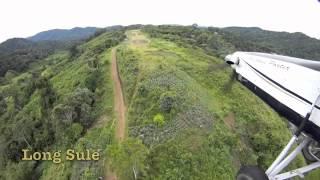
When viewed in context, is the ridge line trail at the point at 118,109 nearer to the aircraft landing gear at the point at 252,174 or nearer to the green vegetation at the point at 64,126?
the green vegetation at the point at 64,126

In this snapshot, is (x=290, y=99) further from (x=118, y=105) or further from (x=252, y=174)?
(x=118, y=105)

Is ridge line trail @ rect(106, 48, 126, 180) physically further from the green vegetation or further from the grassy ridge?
the grassy ridge

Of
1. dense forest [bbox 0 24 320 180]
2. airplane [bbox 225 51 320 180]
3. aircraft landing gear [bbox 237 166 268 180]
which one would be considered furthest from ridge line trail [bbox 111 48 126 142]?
aircraft landing gear [bbox 237 166 268 180]

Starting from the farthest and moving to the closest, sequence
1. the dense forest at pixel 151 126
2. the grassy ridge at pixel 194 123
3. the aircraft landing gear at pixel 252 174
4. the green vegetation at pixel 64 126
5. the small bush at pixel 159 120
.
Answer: the green vegetation at pixel 64 126
the small bush at pixel 159 120
the grassy ridge at pixel 194 123
the dense forest at pixel 151 126
the aircraft landing gear at pixel 252 174

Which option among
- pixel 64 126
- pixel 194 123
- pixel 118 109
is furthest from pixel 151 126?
pixel 64 126

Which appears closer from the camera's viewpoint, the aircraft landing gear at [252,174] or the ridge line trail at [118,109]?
the aircraft landing gear at [252,174]

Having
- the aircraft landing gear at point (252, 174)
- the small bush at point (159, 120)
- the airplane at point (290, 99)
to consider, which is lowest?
the small bush at point (159, 120)

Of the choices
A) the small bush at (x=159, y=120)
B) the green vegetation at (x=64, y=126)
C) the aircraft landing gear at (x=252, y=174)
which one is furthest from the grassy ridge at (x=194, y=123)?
the aircraft landing gear at (x=252, y=174)

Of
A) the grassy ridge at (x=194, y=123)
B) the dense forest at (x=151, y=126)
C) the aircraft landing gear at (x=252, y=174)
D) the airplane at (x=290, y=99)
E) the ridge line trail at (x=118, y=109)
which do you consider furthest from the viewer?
the ridge line trail at (x=118, y=109)
